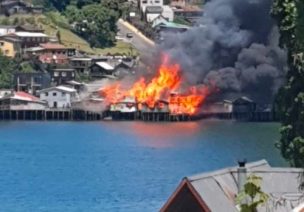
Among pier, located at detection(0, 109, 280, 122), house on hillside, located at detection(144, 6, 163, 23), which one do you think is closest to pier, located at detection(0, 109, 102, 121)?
pier, located at detection(0, 109, 280, 122)

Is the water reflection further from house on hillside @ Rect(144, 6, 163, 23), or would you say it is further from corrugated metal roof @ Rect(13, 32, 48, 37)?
house on hillside @ Rect(144, 6, 163, 23)

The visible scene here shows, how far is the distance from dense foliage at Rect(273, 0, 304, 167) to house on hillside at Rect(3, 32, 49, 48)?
235 ft

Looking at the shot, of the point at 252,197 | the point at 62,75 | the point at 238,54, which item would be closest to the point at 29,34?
the point at 62,75

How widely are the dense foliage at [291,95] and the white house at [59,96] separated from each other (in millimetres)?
60870

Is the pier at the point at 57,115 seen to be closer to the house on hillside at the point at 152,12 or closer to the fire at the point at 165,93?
the fire at the point at 165,93

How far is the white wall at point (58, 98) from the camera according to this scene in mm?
88688

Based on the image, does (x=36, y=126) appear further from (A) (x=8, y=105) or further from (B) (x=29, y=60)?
(B) (x=29, y=60)

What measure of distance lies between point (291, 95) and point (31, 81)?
67579mm

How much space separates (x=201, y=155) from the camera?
→ 54188mm

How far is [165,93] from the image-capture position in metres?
88.5

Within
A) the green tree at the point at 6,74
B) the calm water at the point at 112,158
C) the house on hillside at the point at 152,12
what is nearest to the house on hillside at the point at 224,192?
the calm water at the point at 112,158

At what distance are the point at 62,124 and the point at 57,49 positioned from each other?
51.2 ft

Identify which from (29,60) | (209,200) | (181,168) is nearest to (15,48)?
(29,60)

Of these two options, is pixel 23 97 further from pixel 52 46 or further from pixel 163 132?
pixel 163 132
